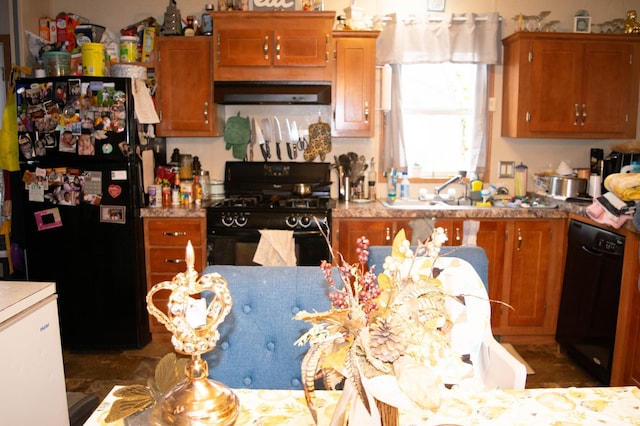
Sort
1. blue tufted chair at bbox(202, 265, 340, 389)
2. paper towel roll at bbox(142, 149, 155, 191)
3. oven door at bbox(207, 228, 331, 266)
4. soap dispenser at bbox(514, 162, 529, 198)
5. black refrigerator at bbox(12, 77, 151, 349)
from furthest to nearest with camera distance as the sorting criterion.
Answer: soap dispenser at bbox(514, 162, 529, 198) < paper towel roll at bbox(142, 149, 155, 191) < oven door at bbox(207, 228, 331, 266) < black refrigerator at bbox(12, 77, 151, 349) < blue tufted chair at bbox(202, 265, 340, 389)

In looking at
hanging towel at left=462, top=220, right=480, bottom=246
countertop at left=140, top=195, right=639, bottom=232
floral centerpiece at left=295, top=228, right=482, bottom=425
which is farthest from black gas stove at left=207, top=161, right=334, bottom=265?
floral centerpiece at left=295, top=228, right=482, bottom=425

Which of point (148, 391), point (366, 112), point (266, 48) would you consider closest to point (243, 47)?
point (266, 48)

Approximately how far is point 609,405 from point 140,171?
9.77 feet

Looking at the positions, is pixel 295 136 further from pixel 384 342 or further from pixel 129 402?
pixel 384 342

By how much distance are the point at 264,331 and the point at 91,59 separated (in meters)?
2.65

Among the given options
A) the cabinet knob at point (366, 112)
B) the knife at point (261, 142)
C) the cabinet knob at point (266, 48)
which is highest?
the cabinet knob at point (266, 48)

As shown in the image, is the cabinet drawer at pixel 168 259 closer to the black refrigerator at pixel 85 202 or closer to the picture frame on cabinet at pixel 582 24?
the black refrigerator at pixel 85 202

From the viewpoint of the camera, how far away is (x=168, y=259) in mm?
3496

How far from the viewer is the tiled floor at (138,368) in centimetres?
299

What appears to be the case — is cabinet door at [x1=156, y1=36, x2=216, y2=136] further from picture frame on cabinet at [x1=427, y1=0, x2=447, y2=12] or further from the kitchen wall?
picture frame on cabinet at [x1=427, y1=0, x2=447, y2=12]

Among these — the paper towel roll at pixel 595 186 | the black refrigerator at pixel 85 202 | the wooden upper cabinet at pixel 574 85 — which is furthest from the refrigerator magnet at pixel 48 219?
the paper towel roll at pixel 595 186

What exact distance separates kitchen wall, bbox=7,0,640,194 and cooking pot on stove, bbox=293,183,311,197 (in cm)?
36

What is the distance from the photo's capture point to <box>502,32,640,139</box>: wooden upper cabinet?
11.9 ft

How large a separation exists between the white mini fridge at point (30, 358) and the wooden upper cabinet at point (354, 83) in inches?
90.8
